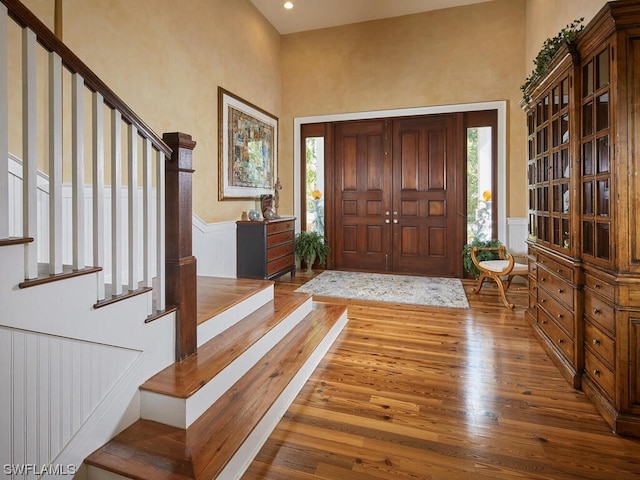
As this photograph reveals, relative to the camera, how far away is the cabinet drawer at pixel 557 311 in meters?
2.49

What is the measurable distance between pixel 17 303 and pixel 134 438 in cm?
77

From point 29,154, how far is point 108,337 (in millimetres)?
797

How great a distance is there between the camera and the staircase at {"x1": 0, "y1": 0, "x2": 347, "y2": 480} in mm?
1338

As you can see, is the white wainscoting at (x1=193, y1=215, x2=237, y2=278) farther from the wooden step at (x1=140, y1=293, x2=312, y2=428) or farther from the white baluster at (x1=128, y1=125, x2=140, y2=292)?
the white baluster at (x1=128, y1=125, x2=140, y2=292)

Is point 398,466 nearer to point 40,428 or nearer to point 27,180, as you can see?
point 40,428

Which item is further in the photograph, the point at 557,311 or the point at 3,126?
the point at 557,311

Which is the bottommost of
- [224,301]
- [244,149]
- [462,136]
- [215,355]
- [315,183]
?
[215,355]

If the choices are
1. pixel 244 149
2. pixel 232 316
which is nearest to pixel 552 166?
pixel 232 316

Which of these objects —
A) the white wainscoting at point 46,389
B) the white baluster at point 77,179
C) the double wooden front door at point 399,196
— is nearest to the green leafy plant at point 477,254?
the double wooden front door at point 399,196

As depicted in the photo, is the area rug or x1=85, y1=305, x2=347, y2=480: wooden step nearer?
x1=85, y1=305, x2=347, y2=480: wooden step

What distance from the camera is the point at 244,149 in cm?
528

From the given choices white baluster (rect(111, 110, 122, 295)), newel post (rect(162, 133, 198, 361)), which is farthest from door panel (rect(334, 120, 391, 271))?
white baluster (rect(111, 110, 122, 295))

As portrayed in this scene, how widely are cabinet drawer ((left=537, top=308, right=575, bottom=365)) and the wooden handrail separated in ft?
8.87

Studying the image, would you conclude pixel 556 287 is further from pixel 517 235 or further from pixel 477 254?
pixel 517 235
